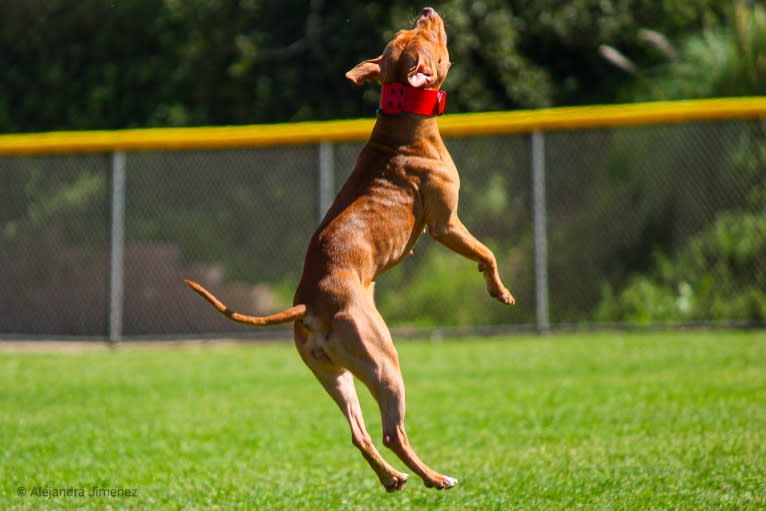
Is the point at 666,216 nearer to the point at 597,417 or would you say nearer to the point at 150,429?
the point at 597,417

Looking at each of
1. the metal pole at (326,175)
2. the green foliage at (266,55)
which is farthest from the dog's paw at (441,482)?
the green foliage at (266,55)

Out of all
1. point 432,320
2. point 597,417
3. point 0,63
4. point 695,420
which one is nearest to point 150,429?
point 597,417

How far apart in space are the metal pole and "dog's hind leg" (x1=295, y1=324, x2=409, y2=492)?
8.53 m

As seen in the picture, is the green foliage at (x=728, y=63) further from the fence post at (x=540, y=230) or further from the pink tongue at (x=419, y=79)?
the pink tongue at (x=419, y=79)

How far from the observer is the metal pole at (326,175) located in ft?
40.9

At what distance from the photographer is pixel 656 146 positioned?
500 inches

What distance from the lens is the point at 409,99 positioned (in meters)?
3.90

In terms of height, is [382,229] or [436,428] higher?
[382,229]

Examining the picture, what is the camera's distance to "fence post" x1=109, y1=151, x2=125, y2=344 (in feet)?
41.3

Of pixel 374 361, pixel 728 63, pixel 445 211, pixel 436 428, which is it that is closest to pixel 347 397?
pixel 374 361

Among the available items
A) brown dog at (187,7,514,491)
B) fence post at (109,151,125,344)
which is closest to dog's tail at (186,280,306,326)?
brown dog at (187,7,514,491)

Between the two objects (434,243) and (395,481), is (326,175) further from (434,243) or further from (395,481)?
(395,481)

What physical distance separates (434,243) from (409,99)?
29.9 feet

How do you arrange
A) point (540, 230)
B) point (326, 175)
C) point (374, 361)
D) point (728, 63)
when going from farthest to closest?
point (728, 63) → point (326, 175) → point (540, 230) → point (374, 361)
